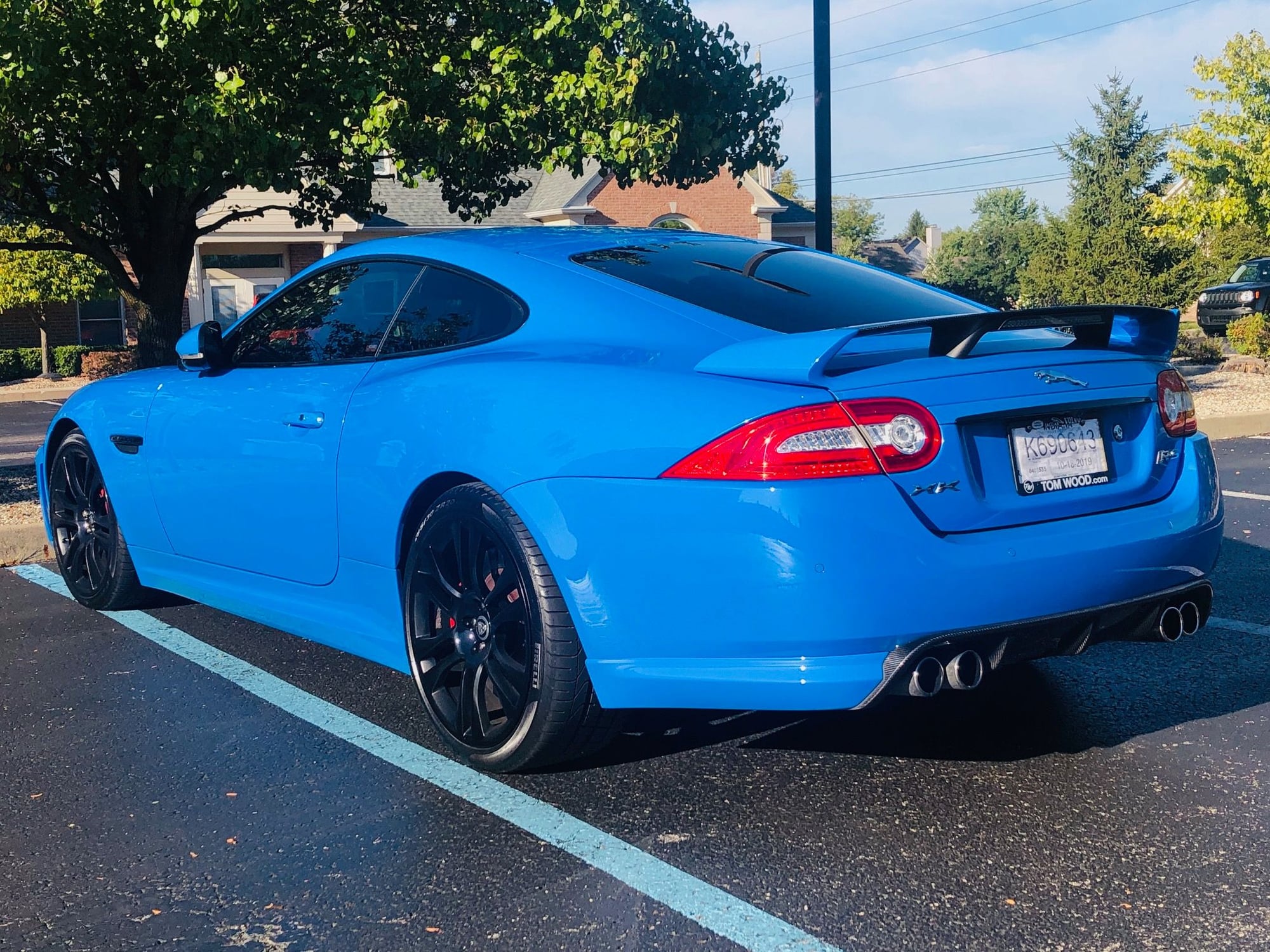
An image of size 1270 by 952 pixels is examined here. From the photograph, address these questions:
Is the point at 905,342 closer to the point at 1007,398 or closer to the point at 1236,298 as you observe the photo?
the point at 1007,398

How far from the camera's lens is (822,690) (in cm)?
313

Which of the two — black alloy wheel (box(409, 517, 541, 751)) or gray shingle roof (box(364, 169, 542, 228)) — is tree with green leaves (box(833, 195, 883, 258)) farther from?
black alloy wheel (box(409, 517, 541, 751))

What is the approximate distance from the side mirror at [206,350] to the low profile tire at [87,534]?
80 centimetres

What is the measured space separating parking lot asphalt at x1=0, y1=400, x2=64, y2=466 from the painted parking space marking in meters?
7.96

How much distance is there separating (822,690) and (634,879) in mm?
612

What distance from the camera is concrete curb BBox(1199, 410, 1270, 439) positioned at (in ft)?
42.0

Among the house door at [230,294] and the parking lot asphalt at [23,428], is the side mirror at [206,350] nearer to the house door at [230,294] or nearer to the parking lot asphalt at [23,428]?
the parking lot asphalt at [23,428]

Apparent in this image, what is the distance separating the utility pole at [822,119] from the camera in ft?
A: 39.4

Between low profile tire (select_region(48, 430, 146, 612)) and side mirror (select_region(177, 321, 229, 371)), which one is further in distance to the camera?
low profile tire (select_region(48, 430, 146, 612))

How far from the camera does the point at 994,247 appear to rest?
9506 centimetres

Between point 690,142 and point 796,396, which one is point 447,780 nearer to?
point 796,396

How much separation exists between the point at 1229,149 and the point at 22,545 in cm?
1936

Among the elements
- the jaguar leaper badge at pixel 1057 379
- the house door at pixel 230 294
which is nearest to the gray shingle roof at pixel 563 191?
the house door at pixel 230 294

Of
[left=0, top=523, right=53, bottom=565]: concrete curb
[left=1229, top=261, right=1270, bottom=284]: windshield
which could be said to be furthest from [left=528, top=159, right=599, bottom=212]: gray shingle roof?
[left=0, top=523, right=53, bottom=565]: concrete curb
